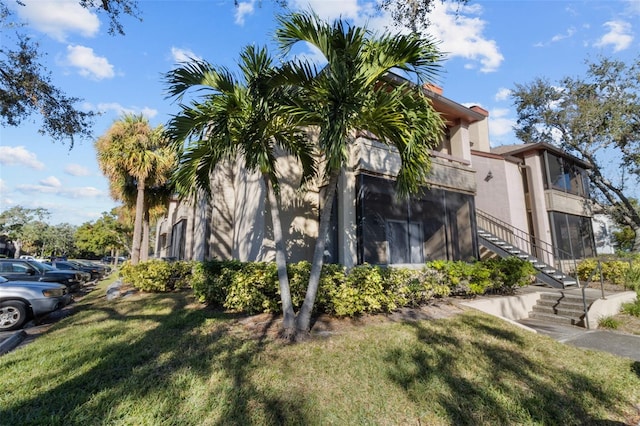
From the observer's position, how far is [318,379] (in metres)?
4.25

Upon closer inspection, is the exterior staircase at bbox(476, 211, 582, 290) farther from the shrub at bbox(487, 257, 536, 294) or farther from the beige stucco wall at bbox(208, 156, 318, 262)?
the beige stucco wall at bbox(208, 156, 318, 262)

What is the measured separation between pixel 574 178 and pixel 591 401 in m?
19.0

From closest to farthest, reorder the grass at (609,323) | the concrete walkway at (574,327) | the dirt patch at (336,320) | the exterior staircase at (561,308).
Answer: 1. the dirt patch at (336,320)
2. the concrete walkway at (574,327)
3. the grass at (609,323)
4. the exterior staircase at (561,308)

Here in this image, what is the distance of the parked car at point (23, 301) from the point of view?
26.1 feet

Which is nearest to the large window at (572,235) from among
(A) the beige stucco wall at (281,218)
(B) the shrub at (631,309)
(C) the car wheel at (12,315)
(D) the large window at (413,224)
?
(B) the shrub at (631,309)

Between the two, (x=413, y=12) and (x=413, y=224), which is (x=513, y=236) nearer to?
(x=413, y=224)

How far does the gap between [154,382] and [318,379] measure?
7.27 feet

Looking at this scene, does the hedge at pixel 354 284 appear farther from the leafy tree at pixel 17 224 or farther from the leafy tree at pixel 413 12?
the leafy tree at pixel 17 224

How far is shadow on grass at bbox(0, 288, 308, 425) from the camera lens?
3426 mm

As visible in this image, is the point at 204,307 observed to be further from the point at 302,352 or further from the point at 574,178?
the point at 574,178

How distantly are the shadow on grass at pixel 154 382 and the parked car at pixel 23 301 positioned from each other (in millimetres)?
2721

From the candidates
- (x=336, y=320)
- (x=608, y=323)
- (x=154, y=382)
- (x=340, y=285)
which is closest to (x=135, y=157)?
(x=340, y=285)

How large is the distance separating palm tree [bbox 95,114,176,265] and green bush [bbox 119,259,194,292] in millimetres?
3488

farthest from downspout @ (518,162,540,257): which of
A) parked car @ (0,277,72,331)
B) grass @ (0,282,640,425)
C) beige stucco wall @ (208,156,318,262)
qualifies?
parked car @ (0,277,72,331)
